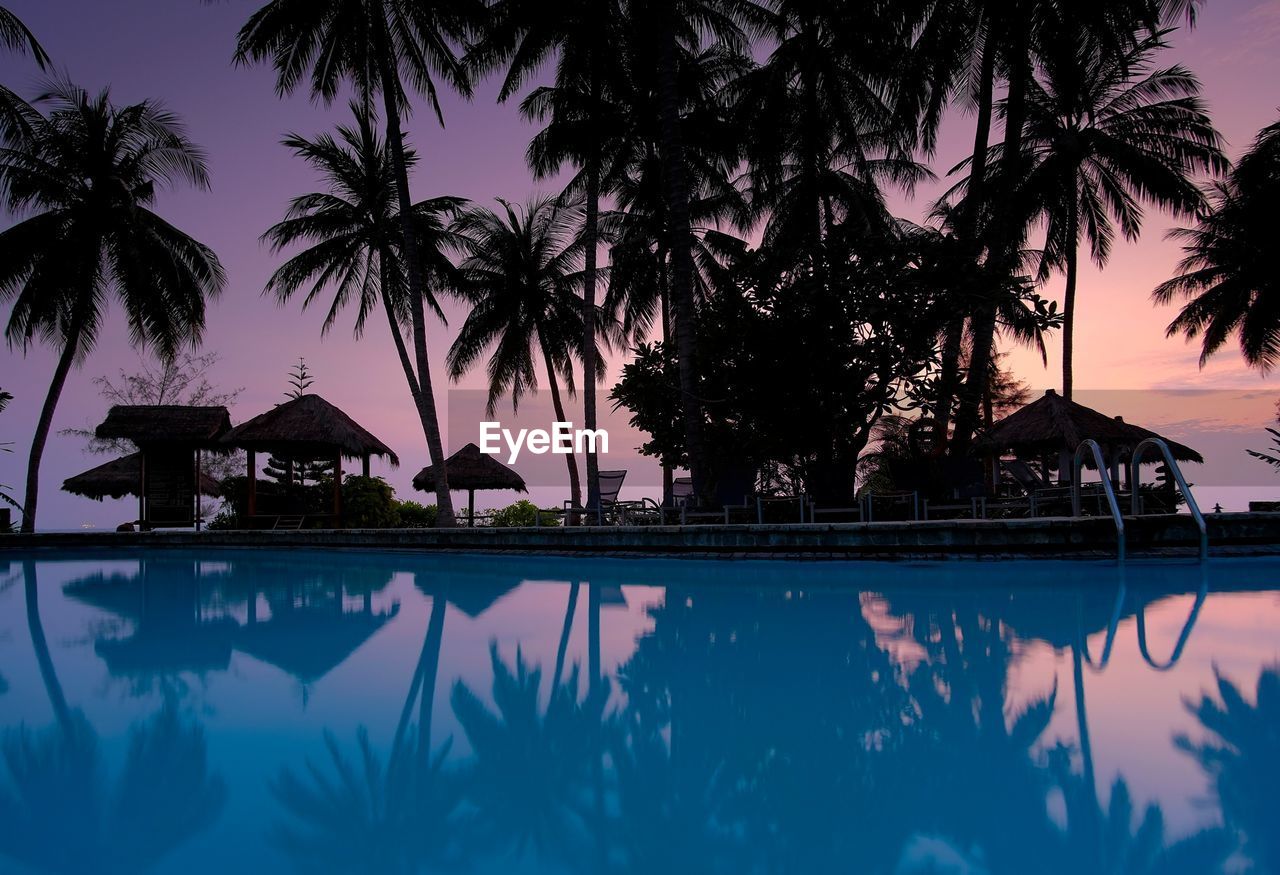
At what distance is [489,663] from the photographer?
528 cm

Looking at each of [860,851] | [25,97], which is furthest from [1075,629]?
[25,97]

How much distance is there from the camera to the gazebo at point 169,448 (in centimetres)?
1900

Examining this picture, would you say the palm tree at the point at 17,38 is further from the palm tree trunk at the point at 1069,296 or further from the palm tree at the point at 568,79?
the palm tree trunk at the point at 1069,296

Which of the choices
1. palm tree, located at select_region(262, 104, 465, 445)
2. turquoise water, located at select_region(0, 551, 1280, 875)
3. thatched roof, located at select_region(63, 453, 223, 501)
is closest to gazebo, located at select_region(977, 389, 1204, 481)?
turquoise water, located at select_region(0, 551, 1280, 875)

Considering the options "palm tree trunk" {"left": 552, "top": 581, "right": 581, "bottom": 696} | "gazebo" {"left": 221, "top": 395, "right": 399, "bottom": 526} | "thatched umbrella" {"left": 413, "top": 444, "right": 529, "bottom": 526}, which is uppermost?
"gazebo" {"left": 221, "top": 395, "right": 399, "bottom": 526}

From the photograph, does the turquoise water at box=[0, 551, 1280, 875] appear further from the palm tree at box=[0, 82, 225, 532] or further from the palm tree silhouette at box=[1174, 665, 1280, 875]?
the palm tree at box=[0, 82, 225, 532]

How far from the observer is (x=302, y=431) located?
1847cm

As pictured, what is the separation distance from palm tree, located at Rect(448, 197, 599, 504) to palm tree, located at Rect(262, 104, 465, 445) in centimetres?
132

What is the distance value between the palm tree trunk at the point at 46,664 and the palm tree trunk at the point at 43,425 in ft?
34.9

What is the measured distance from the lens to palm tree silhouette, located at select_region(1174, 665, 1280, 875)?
2.42 metres

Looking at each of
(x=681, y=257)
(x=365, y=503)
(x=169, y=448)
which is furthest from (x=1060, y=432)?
(x=169, y=448)

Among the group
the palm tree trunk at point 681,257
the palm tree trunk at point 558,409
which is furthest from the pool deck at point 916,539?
the palm tree trunk at point 558,409

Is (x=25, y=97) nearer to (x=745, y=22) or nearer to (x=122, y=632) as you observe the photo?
(x=745, y=22)

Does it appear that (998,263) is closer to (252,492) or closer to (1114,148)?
(1114,148)
